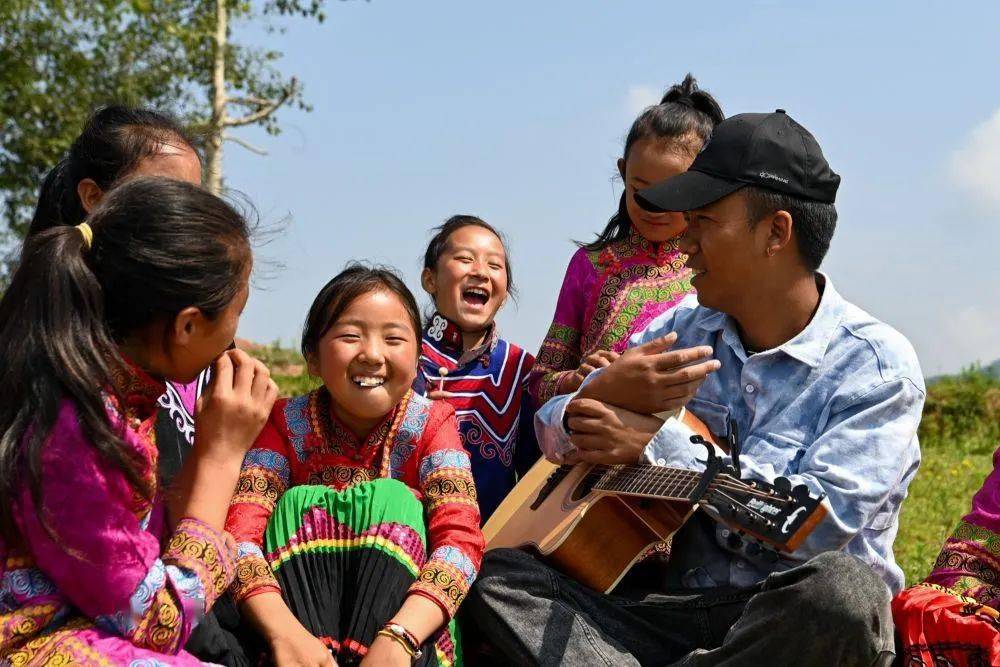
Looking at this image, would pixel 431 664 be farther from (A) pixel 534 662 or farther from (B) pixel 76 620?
(B) pixel 76 620

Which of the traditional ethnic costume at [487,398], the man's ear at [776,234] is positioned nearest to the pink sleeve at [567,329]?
the traditional ethnic costume at [487,398]

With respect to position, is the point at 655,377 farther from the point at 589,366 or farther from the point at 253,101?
the point at 253,101

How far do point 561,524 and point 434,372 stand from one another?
1.44 metres

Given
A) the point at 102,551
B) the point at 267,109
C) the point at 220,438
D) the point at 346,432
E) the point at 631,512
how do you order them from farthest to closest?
A: the point at 267,109
the point at 346,432
the point at 631,512
the point at 220,438
the point at 102,551

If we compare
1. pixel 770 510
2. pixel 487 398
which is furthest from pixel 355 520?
pixel 487 398

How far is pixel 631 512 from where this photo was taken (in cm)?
345

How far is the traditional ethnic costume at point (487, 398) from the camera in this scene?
4754 millimetres

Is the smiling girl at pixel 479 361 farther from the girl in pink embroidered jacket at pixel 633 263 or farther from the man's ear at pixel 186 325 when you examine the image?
the man's ear at pixel 186 325

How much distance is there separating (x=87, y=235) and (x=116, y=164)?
51.8 inches

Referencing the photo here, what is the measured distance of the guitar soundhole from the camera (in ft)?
12.1

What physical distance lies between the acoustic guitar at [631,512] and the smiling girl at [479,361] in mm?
604

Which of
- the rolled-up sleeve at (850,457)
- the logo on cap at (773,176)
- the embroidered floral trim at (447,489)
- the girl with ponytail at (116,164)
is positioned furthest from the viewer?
the girl with ponytail at (116,164)

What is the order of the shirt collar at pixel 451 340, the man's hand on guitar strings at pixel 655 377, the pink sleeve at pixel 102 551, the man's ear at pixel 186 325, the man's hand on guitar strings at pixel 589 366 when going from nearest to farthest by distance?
the pink sleeve at pixel 102 551 → the man's ear at pixel 186 325 → the man's hand on guitar strings at pixel 655 377 → the man's hand on guitar strings at pixel 589 366 → the shirt collar at pixel 451 340

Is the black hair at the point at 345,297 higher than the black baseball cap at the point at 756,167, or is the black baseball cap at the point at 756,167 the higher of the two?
the black baseball cap at the point at 756,167
